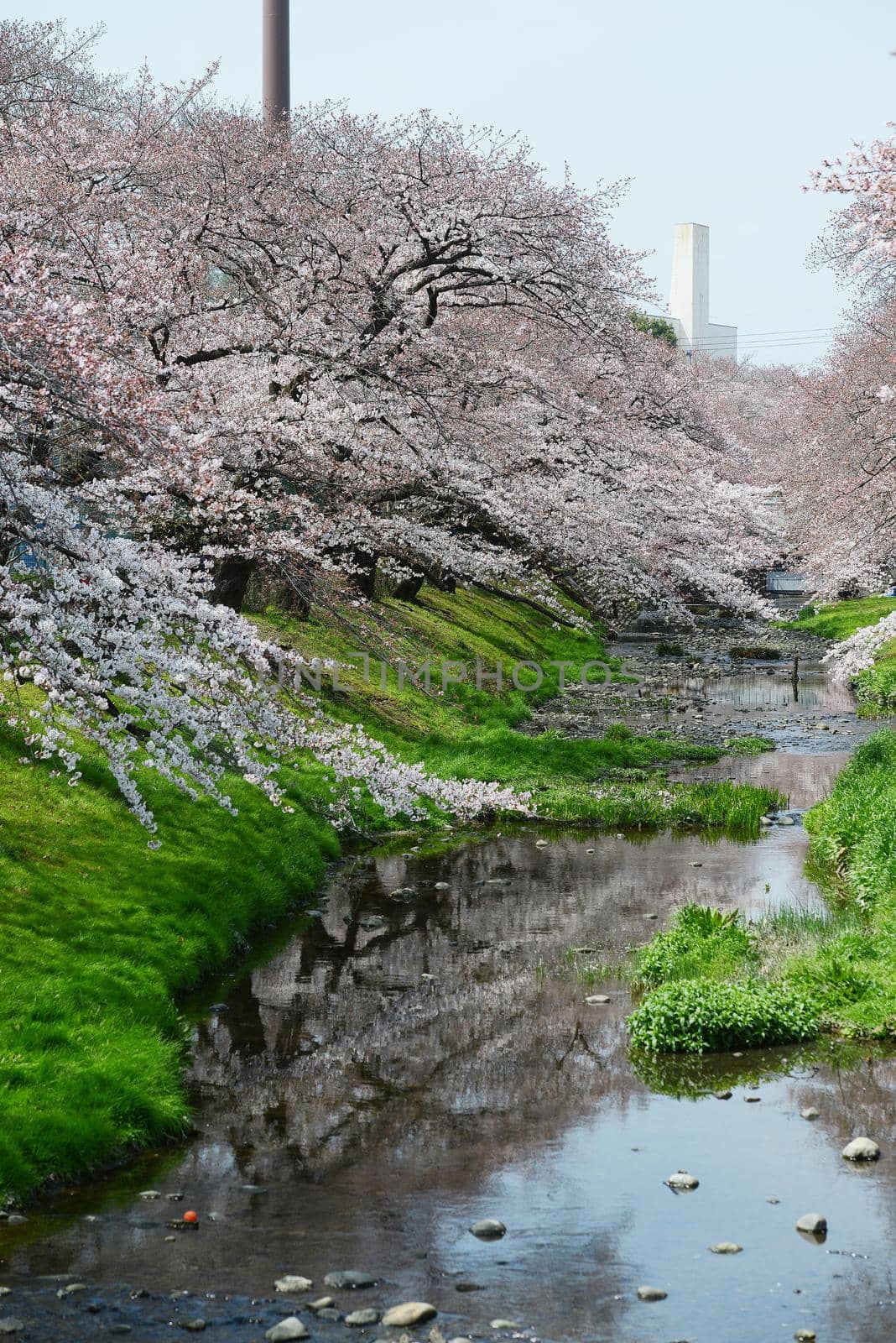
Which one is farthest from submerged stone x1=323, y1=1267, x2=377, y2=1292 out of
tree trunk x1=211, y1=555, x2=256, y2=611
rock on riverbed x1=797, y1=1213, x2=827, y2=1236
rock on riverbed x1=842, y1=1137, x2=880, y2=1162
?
tree trunk x1=211, y1=555, x2=256, y2=611

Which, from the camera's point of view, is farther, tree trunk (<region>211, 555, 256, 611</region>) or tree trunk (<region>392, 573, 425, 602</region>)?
tree trunk (<region>392, 573, 425, 602</region>)

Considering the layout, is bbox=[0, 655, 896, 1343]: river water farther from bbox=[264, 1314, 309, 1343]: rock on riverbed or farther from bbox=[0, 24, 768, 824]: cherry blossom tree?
bbox=[0, 24, 768, 824]: cherry blossom tree

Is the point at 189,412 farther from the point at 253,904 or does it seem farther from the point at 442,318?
the point at 442,318

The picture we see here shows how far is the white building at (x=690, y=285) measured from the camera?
96.6m

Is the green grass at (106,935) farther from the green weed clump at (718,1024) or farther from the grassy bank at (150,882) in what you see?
the green weed clump at (718,1024)

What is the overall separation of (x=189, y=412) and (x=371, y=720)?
9280 millimetres

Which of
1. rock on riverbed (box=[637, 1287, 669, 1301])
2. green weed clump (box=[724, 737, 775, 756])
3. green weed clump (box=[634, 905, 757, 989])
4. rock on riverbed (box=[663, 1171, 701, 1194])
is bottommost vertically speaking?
rock on riverbed (box=[637, 1287, 669, 1301])

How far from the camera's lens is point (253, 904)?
14.3 metres

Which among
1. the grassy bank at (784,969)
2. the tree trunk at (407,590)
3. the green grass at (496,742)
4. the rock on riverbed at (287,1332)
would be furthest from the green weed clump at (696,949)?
the tree trunk at (407,590)

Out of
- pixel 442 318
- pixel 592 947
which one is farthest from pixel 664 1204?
pixel 442 318

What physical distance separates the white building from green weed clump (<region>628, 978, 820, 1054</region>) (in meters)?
89.7

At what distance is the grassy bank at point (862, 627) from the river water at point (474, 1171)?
54.0 feet

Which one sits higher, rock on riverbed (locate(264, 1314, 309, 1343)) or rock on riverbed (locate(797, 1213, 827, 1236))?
rock on riverbed (locate(797, 1213, 827, 1236))

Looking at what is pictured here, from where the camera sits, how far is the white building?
96.6 metres
